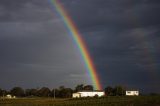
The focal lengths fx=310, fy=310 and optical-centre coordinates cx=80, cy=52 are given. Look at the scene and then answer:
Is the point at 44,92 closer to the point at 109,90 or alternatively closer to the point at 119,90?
the point at 109,90

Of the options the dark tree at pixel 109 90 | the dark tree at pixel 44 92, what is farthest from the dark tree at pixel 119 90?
the dark tree at pixel 44 92

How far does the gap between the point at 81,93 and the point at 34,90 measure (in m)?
43.2

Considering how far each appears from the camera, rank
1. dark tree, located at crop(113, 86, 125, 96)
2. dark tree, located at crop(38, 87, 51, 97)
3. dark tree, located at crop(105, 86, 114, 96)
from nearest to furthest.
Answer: dark tree, located at crop(113, 86, 125, 96), dark tree, located at crop(105, 86, 114, 96), dark tree, located at crop(38, 87, 51, 97)

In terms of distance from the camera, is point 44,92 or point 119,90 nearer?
point 119,90

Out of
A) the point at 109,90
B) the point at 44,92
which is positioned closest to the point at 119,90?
the point at 109,90

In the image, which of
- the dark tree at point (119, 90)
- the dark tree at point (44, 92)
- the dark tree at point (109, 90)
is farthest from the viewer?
the dark tree at point (44, 92)

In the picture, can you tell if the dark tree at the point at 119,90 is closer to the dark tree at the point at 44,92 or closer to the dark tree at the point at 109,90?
the dark tree at the point at 109,90

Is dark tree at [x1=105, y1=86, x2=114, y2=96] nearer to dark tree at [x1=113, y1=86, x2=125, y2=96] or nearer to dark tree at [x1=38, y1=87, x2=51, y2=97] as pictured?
dark tree at [x1=113, y1=86, x2=125, y2=96]

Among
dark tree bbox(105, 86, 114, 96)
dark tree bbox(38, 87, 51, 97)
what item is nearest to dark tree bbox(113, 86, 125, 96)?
dark tree bbox(105, 86, 114, 96)

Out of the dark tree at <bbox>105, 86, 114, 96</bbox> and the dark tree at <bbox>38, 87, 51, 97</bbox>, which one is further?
the dark tree at <bbox>38, 87, 51, 97</bbox>

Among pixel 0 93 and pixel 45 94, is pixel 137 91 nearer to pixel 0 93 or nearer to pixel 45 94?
pixel 45 94

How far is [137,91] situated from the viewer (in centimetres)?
19150

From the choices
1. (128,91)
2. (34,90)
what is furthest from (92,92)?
(34,90)

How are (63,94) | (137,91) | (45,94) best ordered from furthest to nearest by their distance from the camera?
(137,91) < (45,94) < (63,94)
